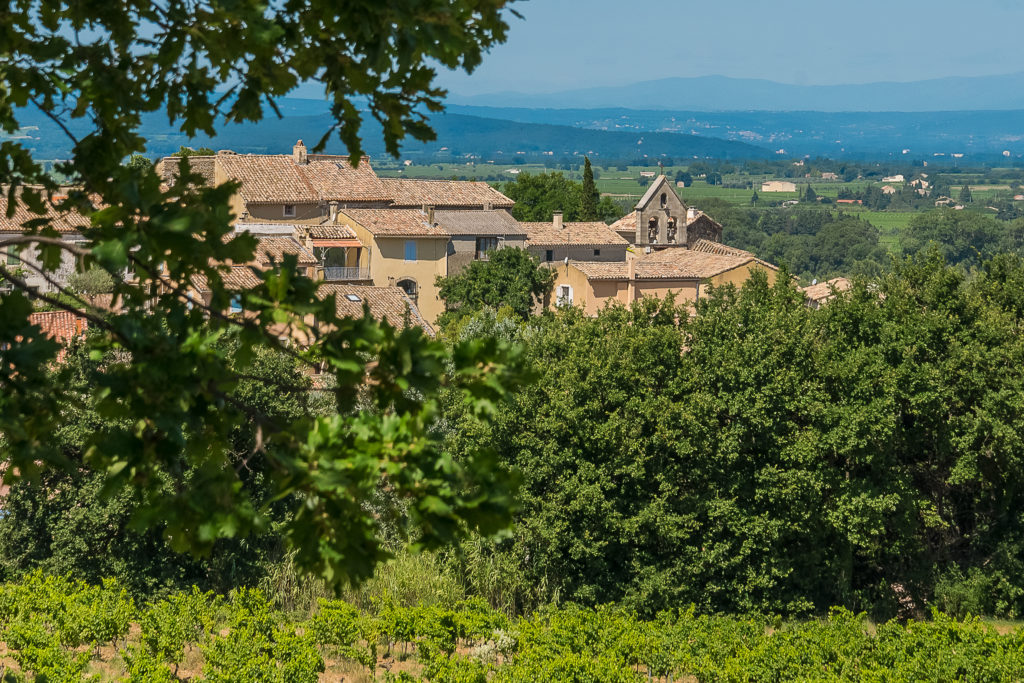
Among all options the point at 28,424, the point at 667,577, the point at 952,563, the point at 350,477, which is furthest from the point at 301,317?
the point at 952,563

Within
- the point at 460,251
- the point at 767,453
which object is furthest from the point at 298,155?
the point at 767,453

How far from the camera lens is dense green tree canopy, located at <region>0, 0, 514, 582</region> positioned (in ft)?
13.4

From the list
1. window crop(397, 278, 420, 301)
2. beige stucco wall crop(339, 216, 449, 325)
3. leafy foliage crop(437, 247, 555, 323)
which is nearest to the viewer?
leafy foliage crop(437, 247, 555, 323)

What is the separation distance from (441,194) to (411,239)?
11.5m

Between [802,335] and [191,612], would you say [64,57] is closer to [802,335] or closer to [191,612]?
[191,612]

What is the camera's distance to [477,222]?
184ft

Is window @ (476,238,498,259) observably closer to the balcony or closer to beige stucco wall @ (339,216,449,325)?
beige stucco wall @ (339,216,449,325)

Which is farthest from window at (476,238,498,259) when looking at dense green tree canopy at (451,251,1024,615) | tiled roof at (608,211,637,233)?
dense green tree canopy at (451,251,1024,615)

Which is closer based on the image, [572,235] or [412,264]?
[412,264]

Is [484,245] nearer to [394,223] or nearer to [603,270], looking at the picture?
[603,270]

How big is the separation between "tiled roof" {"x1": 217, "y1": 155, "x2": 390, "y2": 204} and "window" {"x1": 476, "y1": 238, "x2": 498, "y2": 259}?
16.2ft

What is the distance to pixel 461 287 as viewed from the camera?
4628 cm

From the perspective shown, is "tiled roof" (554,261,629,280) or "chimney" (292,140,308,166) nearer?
"tiled roof" (554,261,629,280)

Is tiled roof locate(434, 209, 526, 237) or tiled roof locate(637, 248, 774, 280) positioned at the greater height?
tiled roof locate(434, 209, 526, 237)
